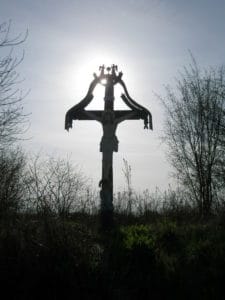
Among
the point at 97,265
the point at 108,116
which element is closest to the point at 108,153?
the point at 108,116

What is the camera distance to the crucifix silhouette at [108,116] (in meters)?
8.77

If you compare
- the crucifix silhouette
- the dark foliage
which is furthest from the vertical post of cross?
the dark foliage

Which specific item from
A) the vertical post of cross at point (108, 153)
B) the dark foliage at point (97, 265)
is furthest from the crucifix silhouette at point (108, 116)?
the dark foliage at point (97, 265)

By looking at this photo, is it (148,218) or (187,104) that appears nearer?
(148,218)

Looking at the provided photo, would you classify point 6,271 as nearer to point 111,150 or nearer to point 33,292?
point 33,292

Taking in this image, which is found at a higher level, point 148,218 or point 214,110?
point 214,110

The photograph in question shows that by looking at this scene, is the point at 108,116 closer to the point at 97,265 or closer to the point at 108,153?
the point at 108,153

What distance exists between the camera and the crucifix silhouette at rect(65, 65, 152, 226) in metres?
8.77

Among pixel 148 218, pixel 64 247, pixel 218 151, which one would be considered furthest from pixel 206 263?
pixel 218 151

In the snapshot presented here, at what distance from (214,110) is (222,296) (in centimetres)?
1021

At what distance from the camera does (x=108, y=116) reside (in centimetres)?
906

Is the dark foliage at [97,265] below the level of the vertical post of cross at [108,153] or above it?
below

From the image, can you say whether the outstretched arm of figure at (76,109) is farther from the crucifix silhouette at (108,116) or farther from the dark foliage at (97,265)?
the dark foliage at (97,265)

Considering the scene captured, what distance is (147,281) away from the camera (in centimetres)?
571
